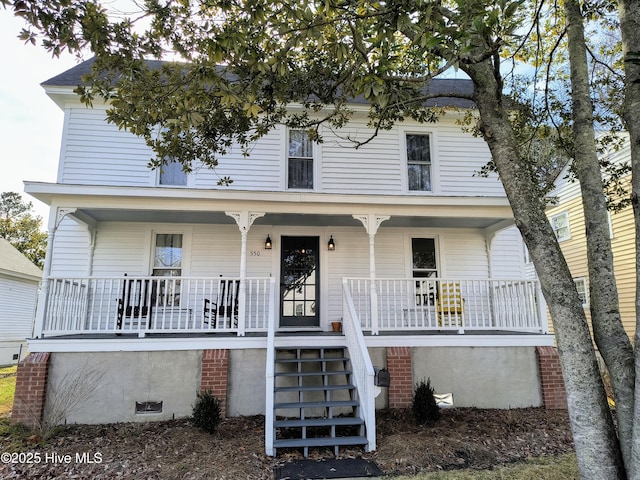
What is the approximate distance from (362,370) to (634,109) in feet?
14.2

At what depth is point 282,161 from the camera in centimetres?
917

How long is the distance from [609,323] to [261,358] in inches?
194

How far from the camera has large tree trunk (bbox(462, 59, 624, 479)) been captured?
3057mm

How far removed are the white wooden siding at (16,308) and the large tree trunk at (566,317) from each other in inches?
666

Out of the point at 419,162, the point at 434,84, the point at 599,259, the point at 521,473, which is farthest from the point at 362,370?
the point at 434,84

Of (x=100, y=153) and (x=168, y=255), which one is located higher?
(x=100, y=153)

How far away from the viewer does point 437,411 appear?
5.96 m

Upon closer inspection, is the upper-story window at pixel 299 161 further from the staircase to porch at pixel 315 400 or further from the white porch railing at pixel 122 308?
the staircase to porch at pixel 315 400

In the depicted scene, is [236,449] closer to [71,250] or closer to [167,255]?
[167,255]

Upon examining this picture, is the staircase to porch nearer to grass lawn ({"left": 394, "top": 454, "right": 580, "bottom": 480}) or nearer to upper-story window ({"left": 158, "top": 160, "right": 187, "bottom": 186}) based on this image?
grass lawn ({"left": 394, "top": 454, "right": 580, "bottom": 480})

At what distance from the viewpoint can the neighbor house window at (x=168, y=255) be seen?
28.3 feet

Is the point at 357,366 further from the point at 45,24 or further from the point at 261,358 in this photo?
the point at 45,24

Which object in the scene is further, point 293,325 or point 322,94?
point 293,325

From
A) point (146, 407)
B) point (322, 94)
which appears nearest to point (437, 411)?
point (146, 407)
